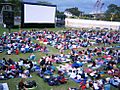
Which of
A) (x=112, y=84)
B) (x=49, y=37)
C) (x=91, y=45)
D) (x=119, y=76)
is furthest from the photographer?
(x=49, y=37)

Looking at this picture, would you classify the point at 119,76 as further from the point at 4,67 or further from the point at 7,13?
the point at 7,13

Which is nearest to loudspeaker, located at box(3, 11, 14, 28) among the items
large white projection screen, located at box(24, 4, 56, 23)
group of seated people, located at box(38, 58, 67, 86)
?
large white projection screen, located at box(24, 4, 56, 23)

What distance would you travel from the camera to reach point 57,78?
13.2 m

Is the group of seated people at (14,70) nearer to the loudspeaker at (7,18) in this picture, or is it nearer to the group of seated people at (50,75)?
the group of seated people at (50,75)

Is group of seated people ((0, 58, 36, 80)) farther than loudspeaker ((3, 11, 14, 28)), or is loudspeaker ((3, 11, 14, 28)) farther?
loudspeaker ((3, 11, 14, 28))

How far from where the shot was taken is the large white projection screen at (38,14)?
40.4 metres

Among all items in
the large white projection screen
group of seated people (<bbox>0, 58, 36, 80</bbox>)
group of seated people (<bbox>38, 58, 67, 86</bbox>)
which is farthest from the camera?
the large white projection screen

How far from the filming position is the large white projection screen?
4044 centimetres

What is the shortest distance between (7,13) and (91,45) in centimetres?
1683

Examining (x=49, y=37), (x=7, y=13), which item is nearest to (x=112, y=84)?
(x=49, y=37)

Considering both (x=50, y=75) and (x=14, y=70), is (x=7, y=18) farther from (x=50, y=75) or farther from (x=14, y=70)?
(x=50, y=75)

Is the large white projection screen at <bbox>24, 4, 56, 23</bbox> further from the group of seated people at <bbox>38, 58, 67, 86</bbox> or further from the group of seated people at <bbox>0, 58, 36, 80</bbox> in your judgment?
the group of seated people at <bbox>0, 58, 36, 80</bbox>

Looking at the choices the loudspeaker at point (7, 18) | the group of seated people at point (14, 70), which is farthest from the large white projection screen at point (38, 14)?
the group of seated people at point (14, 70)

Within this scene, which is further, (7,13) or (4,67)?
(7,13)
